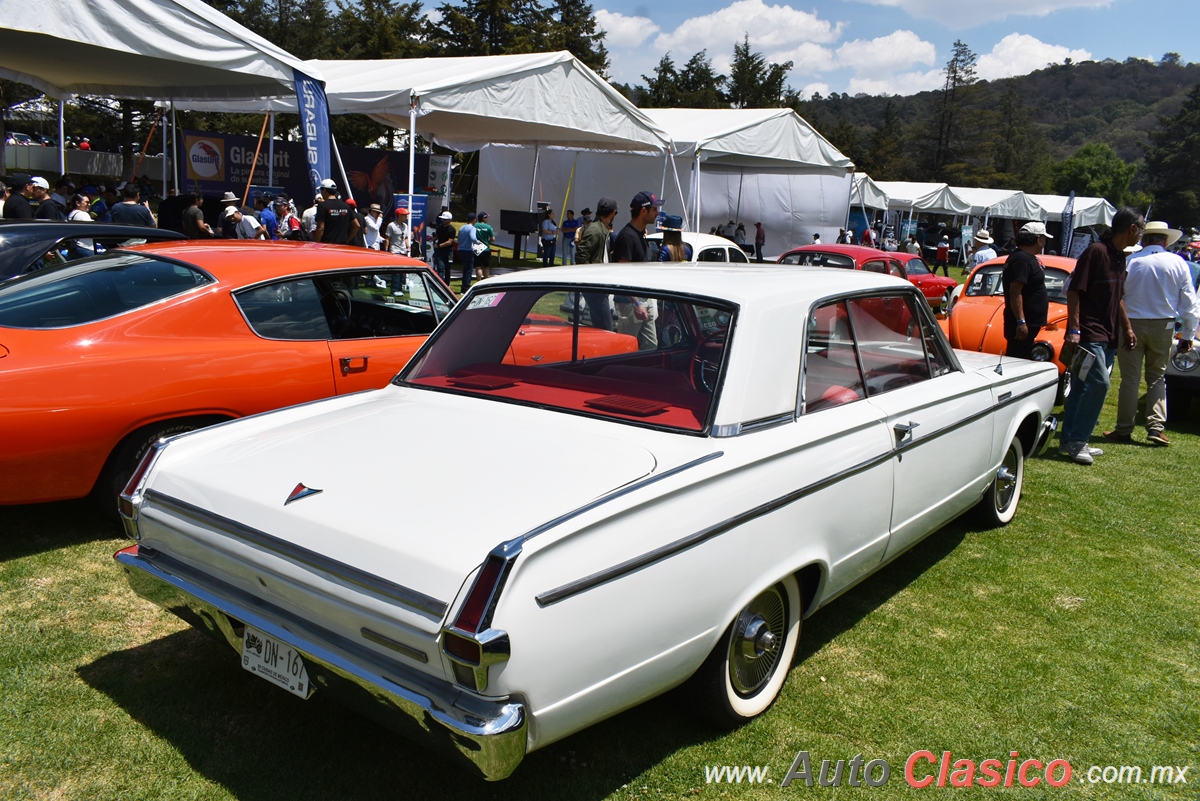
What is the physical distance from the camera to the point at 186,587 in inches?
100

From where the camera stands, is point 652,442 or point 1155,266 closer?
point 652,442

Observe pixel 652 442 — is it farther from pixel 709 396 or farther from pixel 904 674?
pixel 904 674

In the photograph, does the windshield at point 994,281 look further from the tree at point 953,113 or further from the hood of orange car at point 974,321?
the tree at point 953,113

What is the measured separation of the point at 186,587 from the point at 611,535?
4.47 feet

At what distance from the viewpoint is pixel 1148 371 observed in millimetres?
7312

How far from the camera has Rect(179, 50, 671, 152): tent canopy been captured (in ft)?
39.3

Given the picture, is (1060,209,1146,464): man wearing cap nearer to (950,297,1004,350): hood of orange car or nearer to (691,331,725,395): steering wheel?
(950,297,1004,350): hood of orange car

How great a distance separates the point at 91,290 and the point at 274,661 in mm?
2926

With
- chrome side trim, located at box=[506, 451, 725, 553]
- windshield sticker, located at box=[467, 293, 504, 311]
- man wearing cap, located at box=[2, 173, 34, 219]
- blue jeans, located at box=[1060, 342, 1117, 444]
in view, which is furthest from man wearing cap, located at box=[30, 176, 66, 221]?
blue jeans, located at box=[1060, 342, 1117, 444]

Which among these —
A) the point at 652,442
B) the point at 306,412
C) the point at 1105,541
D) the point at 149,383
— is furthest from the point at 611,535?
the point at 1105,541

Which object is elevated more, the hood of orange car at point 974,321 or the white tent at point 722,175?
the white tent at point 722,175

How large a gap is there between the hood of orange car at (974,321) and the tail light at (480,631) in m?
7.97

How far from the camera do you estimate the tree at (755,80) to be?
2483 inches

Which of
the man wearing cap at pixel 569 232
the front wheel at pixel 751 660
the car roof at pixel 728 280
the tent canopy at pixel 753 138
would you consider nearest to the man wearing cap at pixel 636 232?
the car roof at pixel 728 280
